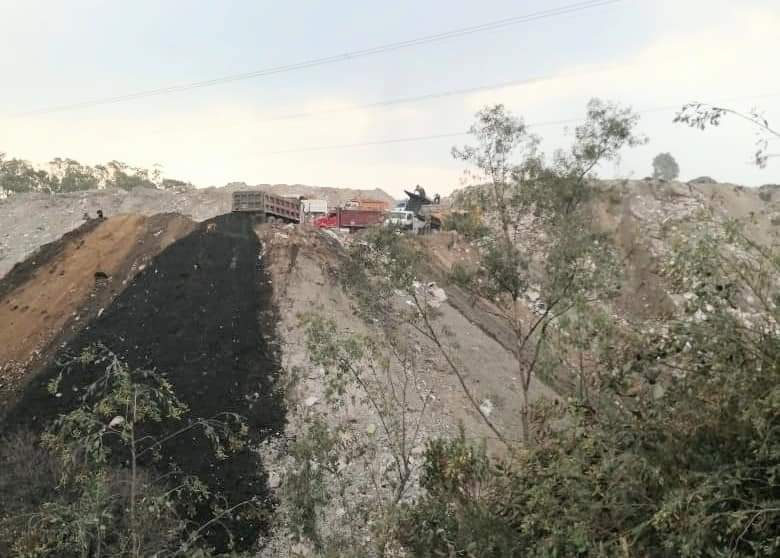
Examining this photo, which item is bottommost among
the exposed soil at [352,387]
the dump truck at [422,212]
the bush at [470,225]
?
the exposed soil at [352,387]

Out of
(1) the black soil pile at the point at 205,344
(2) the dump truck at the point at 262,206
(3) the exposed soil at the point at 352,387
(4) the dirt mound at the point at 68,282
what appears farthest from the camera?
(2) the dump truck at the point at 262,206

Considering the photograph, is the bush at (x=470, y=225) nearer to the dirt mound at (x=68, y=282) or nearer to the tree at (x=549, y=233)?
the tree at (x=549, y=233)

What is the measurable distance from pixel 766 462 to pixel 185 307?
1934cm

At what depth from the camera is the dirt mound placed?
2255 centimetres

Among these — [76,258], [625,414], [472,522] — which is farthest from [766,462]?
[76,258]

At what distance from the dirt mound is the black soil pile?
116 cm

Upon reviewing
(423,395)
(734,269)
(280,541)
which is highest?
(734,269)

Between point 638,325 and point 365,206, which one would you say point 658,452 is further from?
point 365,206

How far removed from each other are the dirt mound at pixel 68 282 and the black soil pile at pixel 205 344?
116 centimetres

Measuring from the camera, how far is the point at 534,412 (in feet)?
29.8

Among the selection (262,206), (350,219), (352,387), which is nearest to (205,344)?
(352,387)

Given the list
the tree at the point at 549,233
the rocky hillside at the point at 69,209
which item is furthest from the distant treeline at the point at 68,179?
Result: the tree at the point at 549,233

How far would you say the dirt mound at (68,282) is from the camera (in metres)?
22.5

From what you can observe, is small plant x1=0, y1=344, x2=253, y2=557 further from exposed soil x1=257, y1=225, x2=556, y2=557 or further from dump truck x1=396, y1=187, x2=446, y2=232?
dump truck x1=396, y1=187, x2=446, y2=232
